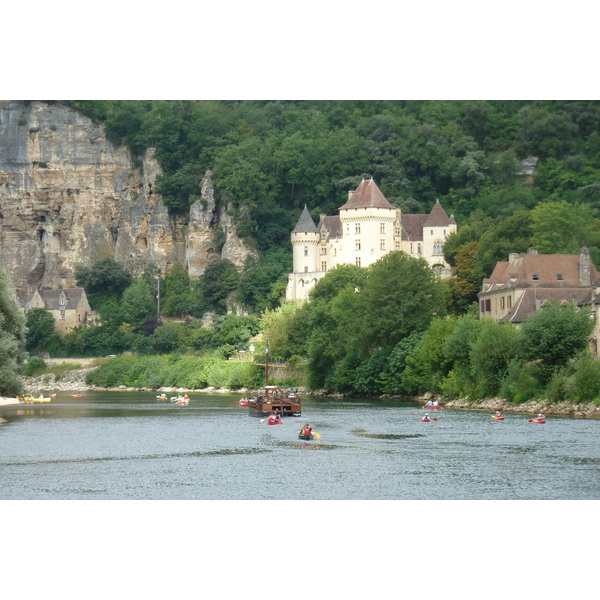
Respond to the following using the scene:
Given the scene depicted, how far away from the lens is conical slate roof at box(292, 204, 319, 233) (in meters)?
109

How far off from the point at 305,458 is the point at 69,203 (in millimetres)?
90998

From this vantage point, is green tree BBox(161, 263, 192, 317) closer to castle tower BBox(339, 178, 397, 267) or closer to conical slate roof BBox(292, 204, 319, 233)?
conical slate roof BBox(292, 204, 319, 233)

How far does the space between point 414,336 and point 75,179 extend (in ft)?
220

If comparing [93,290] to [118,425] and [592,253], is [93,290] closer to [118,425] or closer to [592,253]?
[592,253]

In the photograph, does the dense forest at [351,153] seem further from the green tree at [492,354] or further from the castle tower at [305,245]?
the green tree at [492,354]

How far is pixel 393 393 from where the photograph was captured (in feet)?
233

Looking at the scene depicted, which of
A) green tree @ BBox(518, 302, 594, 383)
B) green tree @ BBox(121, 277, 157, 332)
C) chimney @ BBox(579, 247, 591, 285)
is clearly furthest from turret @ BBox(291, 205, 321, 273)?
green tree @ BBox(518, 302, 594, 383)

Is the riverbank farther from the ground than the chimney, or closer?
closer

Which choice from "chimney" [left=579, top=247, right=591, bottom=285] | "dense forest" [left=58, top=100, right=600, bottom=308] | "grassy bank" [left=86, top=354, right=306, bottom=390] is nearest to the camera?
"chimney" [left=579, top=247, right=591, bottom=285]

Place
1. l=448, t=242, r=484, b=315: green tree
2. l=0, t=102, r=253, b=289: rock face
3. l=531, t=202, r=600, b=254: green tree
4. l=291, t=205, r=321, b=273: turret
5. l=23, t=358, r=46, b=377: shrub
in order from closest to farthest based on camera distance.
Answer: l=531, t=202, r=600, b=254: green tree
l=448, t=242, r=484, b=315: green tree
l=23, t=358, r=46, b=377: shrub
l=291, t=205, r=321, b=273: turret
l=0, t=102, r=253, b=289: rock face

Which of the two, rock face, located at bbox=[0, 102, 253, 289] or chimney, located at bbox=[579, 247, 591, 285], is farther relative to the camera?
rock face, located at bbox=[0, 102, 253, 289]

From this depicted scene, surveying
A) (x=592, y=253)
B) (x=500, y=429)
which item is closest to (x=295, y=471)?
(x=500, y=429)

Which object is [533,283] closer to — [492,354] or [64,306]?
[492,354]

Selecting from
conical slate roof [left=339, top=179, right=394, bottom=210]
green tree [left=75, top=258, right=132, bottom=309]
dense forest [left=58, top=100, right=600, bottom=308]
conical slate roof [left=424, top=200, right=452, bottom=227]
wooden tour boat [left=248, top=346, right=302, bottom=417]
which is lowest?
wooden tour boat [left=248, top=346, right=302, bottom=417]
